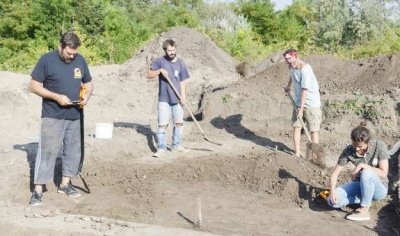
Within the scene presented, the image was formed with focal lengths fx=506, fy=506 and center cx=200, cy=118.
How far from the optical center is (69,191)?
239 inches

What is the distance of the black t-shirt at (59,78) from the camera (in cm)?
548

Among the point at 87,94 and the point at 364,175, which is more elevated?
the point at 87,94

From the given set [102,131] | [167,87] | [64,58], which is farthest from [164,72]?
[64,58]

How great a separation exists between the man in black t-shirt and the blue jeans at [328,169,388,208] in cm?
303

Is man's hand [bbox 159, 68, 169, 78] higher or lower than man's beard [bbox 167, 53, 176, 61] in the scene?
lower

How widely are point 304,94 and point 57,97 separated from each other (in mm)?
3503

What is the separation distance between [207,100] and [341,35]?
11.1 m

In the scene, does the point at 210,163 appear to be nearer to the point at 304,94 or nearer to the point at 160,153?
the point at 160,153

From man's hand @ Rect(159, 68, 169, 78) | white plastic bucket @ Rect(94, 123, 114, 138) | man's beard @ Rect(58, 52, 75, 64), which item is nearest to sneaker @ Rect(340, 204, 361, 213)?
man's hand @ Rect(159, 68, 169, 78)

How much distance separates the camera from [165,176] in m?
6.70

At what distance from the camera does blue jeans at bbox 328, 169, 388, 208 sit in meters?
5.12

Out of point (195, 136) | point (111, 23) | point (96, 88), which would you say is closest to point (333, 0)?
point (111, 23)

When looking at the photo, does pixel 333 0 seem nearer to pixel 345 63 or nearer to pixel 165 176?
pixel 345 63

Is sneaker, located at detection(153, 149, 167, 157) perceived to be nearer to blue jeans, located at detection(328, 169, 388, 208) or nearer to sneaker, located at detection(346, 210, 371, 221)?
blue jeans, located at detection(328, 169, 388, 208)
